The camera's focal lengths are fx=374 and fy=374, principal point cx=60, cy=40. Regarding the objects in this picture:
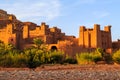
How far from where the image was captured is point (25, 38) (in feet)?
228

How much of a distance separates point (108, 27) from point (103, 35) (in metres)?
2.04

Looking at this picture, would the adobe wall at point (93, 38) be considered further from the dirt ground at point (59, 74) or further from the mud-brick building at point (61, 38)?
the dirt ground at point (59, 74)

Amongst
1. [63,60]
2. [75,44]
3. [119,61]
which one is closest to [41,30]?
[75,44]

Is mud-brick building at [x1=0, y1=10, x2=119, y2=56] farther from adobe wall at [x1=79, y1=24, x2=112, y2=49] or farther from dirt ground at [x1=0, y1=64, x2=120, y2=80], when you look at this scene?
dirt ground at [x1=0, y1=64, x2=120, y2=80]

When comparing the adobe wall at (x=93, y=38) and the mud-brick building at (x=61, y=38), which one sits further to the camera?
the adobe wall at (x=93, y=38)

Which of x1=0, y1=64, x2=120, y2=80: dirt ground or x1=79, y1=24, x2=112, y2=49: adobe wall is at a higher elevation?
x1=79, y1=24, x2=112, y2=49: adobe wall

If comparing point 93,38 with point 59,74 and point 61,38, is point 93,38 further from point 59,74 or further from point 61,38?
point 59,74

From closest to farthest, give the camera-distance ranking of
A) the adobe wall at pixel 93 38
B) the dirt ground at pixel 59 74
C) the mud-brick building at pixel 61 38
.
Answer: the dirt ground at pixel 59 74
the mud-brick building at pixel 61 38
the adobe wall at pixel 93 38

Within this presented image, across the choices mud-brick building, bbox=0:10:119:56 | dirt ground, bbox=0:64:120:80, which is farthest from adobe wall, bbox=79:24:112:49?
dirt ground, bbox=0:64:120:80

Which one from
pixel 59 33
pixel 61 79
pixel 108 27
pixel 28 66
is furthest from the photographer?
pixel 59 33

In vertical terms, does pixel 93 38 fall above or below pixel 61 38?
below

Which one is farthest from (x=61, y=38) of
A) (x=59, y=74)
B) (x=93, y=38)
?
(x=59, y=74)

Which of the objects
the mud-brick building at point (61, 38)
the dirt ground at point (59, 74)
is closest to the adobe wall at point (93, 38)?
the mud-brick building at point (61, 38)

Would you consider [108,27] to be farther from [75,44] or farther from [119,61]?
[119,61]
